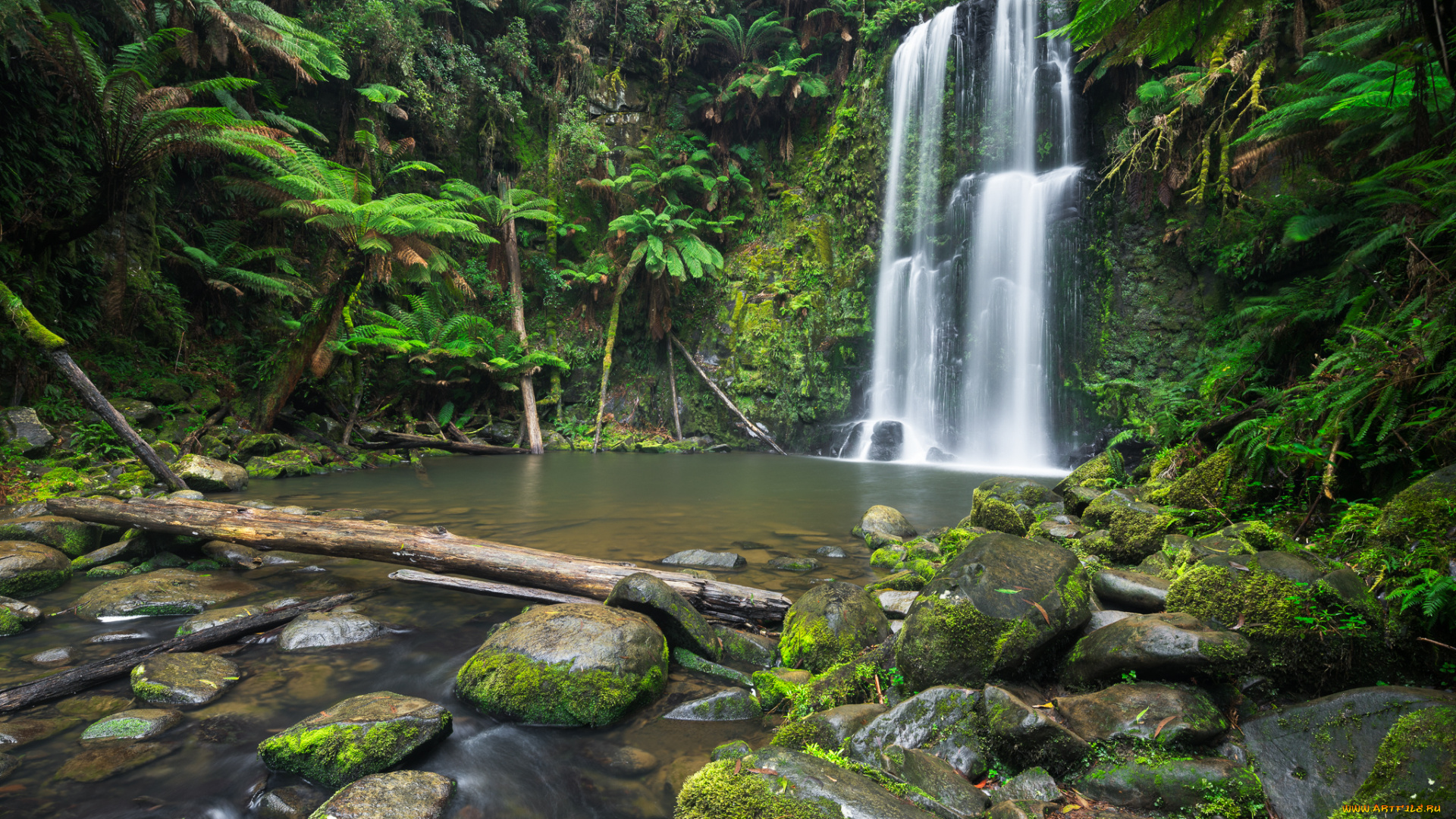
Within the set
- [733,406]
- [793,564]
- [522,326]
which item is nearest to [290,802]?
[793,564]

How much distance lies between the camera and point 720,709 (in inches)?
99.2

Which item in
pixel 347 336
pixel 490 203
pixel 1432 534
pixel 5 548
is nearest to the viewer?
pixel 1432 534

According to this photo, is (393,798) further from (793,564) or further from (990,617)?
(793,564)

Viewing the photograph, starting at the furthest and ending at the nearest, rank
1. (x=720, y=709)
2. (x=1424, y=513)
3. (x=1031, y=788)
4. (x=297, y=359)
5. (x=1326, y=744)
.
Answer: (x=297, y=359), (x=720, y=709), (x=1424, y=513), (x=1031, y=788), (x=1326, y=744)

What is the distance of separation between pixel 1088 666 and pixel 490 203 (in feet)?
51.3

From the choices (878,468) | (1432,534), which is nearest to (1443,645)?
(1432,534)

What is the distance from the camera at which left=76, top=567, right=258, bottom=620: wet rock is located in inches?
135

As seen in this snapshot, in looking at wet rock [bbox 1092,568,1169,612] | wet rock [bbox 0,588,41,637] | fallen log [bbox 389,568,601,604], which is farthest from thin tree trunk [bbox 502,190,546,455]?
wet rock [bbox 1092,568,1169,612]

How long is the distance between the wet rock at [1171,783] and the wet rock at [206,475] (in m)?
8.76

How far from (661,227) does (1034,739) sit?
14.8 m

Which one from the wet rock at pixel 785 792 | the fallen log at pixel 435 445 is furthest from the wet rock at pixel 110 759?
the fallen log at pixel 435 445

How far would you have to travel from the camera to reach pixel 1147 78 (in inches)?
448

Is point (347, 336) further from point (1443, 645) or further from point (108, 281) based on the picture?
point (1443, 645)

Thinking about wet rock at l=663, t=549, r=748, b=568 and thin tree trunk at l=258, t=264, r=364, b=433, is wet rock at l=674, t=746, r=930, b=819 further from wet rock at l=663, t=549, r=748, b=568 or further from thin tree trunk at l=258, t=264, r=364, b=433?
thin tree trunk at l=258, t=264, r=364, b=433
